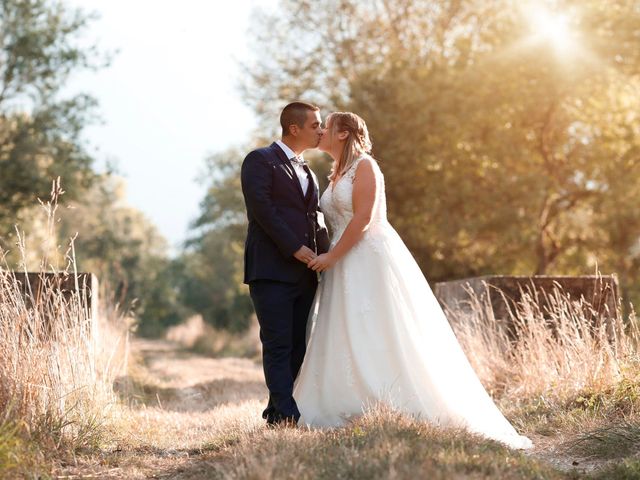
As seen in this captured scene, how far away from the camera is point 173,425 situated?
272 inches

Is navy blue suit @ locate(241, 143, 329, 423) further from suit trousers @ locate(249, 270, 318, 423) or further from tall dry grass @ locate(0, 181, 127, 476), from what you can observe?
tall dry grass @ locate(0, 181, 127, 476)

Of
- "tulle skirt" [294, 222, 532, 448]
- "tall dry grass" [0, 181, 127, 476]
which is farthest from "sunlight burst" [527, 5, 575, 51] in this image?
"tall dry grass" [0, 181, 127, 476]

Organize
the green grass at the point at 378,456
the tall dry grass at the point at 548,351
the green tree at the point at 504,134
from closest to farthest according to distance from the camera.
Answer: the green grass at the point at 378,456 → the tall dry grass at the point at 548,351 → the green tree at the point at 504,134

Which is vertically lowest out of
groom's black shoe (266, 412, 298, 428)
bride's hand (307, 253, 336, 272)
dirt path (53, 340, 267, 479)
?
dirt path (53, 340, 267, 479)

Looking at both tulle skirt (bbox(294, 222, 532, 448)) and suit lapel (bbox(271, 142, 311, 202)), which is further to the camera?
suit lapel (bbox(271, 142, 311, 202))

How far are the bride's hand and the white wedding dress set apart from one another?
0.14 metres

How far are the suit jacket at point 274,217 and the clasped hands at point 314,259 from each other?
0.05 meters

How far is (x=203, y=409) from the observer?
855cm

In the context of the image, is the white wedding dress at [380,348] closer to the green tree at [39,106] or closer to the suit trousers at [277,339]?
the suit trousers at [277,339]

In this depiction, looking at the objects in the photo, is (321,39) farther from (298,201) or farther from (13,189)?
(298,201)

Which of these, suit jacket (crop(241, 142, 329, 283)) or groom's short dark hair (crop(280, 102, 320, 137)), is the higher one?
groom's short dark hair (crop(280, 102, 320, 137))

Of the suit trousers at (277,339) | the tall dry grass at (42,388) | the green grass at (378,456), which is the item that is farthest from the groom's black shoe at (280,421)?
the tall dry grass at (42,388)

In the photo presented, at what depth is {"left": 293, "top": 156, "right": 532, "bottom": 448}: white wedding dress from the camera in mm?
5449

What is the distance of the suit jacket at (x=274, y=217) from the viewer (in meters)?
5.56
